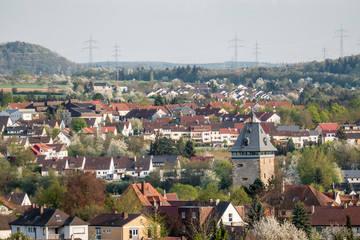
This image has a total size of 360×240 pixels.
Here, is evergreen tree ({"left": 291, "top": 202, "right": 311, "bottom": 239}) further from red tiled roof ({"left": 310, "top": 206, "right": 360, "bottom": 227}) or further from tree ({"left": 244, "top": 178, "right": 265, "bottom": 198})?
tree ({"left": 244, "top": 178, "right": 265, "bottom": 198})

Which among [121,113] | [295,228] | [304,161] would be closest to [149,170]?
[304,161]

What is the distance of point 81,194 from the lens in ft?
182

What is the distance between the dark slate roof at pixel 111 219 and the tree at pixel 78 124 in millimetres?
59993

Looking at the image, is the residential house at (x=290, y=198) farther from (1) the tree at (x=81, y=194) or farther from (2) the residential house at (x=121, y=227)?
(2) the residential house at (x=121, y=227)

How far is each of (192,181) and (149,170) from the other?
7417mm

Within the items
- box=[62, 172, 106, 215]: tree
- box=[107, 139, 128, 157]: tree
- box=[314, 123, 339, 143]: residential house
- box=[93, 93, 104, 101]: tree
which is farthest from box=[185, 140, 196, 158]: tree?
box=[93, 93, 104, 101]: tree

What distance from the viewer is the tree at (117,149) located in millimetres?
95375

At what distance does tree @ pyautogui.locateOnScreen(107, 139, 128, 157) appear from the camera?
9538 cm

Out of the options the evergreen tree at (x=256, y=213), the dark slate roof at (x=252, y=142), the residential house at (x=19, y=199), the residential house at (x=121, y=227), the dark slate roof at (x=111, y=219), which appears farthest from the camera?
the residential house at (x=19, y=199)

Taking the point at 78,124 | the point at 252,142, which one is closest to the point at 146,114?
the point at 78,124

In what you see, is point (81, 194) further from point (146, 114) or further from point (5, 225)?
point (146, 114)

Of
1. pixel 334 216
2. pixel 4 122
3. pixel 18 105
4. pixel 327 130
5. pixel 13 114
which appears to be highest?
pixel 18 105

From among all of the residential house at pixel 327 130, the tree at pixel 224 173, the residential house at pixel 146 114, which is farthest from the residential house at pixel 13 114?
the tree at pixel 224 173

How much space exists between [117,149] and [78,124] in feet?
43.1
